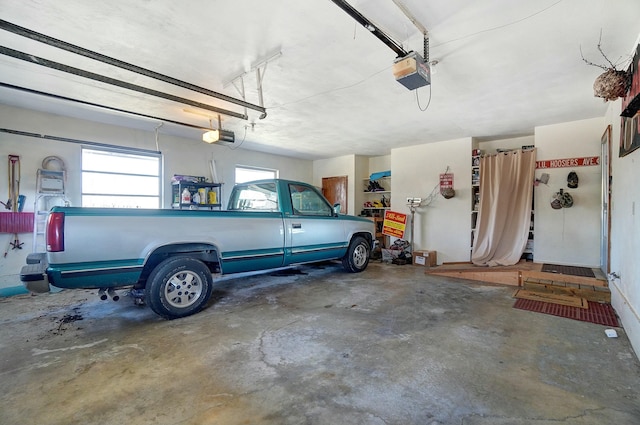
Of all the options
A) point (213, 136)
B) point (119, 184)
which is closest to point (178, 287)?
point (213, 136)

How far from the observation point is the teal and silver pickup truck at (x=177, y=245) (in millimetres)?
2580

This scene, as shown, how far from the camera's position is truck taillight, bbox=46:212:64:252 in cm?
249

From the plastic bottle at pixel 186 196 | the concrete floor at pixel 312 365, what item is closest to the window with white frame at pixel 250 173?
the plastic bottle at pixel 186 196

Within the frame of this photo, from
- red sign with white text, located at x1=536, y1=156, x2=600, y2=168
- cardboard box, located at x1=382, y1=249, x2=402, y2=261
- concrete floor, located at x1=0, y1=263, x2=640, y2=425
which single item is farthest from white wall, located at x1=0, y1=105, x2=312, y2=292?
red sign with white text, located at x1=536, y1=156, x2=600, y2=168

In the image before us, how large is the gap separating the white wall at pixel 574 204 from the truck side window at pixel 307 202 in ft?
13.3

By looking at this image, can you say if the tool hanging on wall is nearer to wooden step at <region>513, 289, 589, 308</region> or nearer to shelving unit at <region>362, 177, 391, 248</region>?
shelving unit at <region>362, 177, 391, 248</region>

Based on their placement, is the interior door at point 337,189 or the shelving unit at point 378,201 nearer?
the shelving unit at point 378,201

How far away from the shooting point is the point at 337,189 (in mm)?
8680

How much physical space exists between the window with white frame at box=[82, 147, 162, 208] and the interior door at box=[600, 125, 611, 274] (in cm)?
775

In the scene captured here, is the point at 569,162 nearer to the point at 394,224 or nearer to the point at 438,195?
the point at 438,195

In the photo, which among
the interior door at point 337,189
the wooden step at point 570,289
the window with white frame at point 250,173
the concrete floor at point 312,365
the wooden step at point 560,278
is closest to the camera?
the concrete floor at point 312,365

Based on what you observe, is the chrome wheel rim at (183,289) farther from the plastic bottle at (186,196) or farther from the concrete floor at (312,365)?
the plastic bottle at (186,196)

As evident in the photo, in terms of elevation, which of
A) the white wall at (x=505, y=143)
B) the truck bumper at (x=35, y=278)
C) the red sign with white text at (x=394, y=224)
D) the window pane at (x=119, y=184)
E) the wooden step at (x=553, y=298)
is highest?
the white wall at (x=505, y=143)

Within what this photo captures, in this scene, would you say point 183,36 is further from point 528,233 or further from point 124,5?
point 528,233
